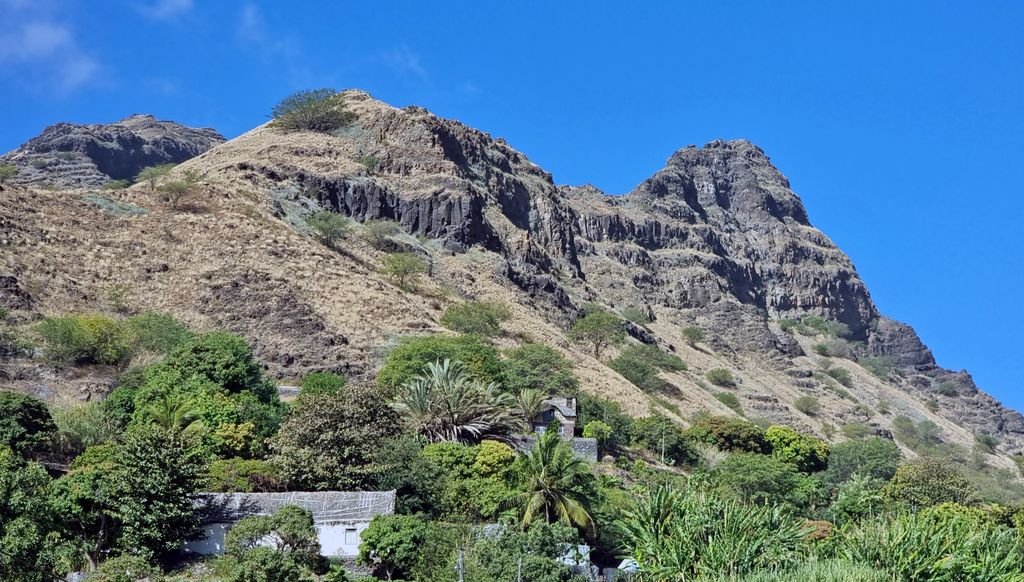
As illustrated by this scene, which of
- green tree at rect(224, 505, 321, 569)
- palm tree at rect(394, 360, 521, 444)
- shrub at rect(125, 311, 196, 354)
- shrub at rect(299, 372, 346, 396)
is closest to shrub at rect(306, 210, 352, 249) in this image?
shrub at rect(125, 311, 196, 354)

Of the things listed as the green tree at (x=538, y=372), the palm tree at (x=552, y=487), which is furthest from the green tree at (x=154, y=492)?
the green tree at (x=538, y=372)

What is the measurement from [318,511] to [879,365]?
512ft

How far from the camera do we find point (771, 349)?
152 meters

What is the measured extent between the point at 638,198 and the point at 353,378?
13469 centimetres

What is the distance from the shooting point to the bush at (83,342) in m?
59.7

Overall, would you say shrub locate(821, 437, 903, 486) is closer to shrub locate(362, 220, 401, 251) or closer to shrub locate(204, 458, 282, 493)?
shrub locate(204, 458, 282, 493)

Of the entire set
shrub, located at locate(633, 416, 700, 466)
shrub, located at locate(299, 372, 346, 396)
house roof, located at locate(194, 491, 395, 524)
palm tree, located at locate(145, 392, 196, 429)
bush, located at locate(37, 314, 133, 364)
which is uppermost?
bush, located at locate(37, 314, 133, 364)

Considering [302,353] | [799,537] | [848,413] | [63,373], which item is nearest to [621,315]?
[848,413]

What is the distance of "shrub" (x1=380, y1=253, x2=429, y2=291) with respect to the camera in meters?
96.6

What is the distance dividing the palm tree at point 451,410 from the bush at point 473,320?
103ft

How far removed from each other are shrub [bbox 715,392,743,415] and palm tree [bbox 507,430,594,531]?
65426mm

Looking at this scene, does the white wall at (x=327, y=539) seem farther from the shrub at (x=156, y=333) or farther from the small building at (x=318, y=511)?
the shrub at (x=156, y=333)

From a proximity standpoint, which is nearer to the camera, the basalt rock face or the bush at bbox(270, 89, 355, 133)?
the bush at bbox(270, 89, 355, 133)

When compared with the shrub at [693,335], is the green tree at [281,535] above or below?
below
